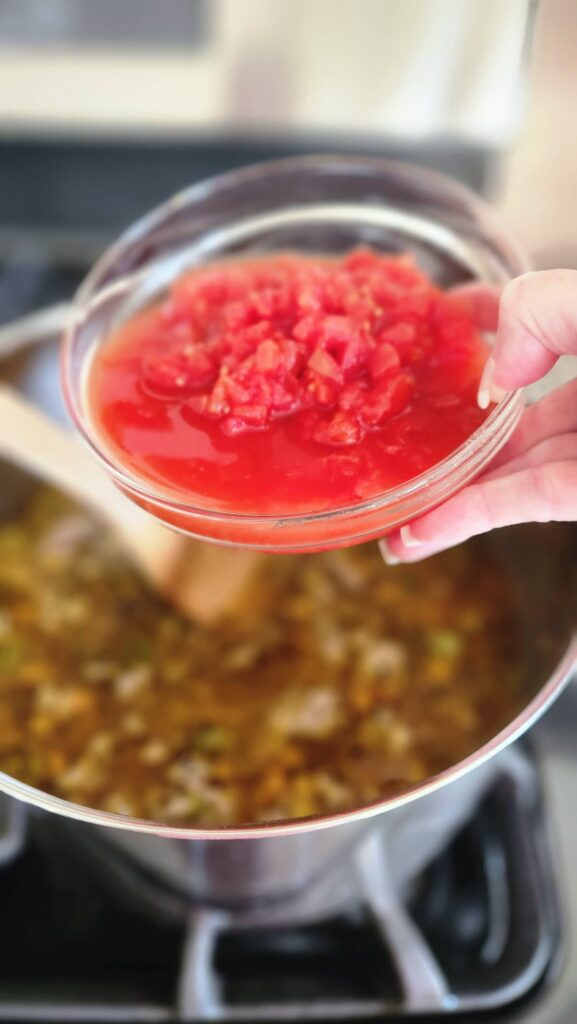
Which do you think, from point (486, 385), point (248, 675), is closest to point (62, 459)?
point (248, 675)

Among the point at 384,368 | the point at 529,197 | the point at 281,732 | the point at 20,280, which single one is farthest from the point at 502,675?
the point at 20,280

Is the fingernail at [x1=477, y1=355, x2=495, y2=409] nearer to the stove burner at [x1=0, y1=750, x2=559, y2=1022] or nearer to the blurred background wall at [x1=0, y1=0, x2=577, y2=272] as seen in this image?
the stove burner at [x1=0, y1=750, x2=559, y2=1022]

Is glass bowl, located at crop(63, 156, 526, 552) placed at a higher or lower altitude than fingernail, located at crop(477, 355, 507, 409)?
higher

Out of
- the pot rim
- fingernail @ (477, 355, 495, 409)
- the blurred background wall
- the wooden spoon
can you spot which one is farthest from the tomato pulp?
the blurred background wall

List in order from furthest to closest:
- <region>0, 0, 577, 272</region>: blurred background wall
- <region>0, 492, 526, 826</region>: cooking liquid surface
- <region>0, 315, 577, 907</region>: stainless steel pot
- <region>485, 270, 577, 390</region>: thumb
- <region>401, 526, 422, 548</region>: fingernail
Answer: <region>0, 0, 577, 272</region>: blurred background wall < <region>0, 492, 526, 826</region>: cooking liquid surface < <region>0, 315, 577, 907</region>: stainless steel pot < <region>401, 526, 422, 548</region>: fingernail < <region>485, 270, 577, 390</region>: thumb

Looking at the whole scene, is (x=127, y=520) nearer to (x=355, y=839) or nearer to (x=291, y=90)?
(x=355, y=839)

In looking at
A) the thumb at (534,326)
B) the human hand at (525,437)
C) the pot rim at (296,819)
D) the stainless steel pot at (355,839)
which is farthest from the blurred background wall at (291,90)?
the pot rim at (296,819)

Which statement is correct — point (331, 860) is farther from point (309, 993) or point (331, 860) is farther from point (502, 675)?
point (502, 675)
